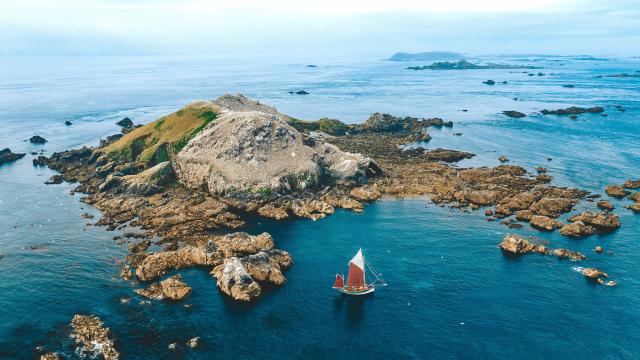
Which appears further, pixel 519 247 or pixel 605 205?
pixel 605 205

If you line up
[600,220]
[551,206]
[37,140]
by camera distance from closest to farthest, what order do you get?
[600,220] < [551,206] < [37,140]

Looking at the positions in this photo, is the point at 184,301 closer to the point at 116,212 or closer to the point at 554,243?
the point at 116,212

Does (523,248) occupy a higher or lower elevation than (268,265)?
higher

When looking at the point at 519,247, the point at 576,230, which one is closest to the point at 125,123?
the point at 519,247

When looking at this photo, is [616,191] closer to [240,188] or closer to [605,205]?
[605,205]

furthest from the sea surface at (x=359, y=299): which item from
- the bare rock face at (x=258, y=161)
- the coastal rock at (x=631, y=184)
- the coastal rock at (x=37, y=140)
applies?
the coastal rock at (x=37, y=140)

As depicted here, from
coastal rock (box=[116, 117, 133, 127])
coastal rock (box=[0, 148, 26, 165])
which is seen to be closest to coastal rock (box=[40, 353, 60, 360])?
coastal rock (box=[0, 148, 26, 165])

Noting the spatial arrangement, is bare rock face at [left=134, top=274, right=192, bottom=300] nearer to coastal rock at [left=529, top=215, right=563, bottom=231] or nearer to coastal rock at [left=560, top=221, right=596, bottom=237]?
coastal rock at [left=529, top=215, right=563, bottom=231]

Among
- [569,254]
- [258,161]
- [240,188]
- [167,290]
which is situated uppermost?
[258,161]

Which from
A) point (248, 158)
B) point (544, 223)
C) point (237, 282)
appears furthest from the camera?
point (248, 158)
